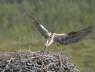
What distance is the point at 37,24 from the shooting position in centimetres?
1127

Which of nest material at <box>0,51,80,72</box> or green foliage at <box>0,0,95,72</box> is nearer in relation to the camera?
nest material at <box>0,51,80,72</box>

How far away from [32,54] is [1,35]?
42.3 meters

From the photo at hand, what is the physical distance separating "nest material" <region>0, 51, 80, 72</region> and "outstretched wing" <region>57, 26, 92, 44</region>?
1.08 m

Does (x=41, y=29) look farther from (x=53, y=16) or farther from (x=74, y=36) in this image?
(x=53, y=16)

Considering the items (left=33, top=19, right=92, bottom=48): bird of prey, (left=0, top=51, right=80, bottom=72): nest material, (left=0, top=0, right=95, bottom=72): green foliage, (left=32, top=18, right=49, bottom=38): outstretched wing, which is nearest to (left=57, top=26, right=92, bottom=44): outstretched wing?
(left=33, top=19, right=92, bottom=48): bird of prey

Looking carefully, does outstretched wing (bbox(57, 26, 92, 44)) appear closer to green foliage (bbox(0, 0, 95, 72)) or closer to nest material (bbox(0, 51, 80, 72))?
nest material (bbox(0, 51, 80, 72))

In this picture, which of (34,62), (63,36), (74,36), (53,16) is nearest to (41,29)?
(63,36)

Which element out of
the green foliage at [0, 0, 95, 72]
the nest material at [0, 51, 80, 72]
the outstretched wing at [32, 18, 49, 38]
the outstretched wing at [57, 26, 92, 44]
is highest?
the green foliage at [0, 0, 95, 72]

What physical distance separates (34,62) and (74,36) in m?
1.80

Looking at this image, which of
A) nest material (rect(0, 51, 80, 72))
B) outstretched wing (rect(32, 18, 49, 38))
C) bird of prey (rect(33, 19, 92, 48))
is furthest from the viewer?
outstretched wing (rect(32, 18, 49, 38))

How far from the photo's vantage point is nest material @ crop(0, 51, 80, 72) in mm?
9172

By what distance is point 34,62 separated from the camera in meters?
9.30

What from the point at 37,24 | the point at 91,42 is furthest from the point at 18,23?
the point at 37,24

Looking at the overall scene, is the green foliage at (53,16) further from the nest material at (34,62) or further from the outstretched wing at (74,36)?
the nest material at (34,62)
